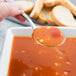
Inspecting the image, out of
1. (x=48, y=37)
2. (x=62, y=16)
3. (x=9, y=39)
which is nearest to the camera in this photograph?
(x=48, y=37)

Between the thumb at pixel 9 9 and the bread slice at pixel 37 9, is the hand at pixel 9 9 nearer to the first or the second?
the thumb at pixel 9 9

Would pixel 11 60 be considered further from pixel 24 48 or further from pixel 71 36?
pixel 71 36

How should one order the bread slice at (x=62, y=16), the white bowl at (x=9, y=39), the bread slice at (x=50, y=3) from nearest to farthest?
the white bowl at (x=9, y=39) < the bread slice at (x=62, y=16) < the bread slice at (x=50, y=3)

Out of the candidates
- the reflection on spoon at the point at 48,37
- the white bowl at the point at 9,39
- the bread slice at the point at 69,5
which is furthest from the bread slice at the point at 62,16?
the reflection on spoon at the point at 48,37

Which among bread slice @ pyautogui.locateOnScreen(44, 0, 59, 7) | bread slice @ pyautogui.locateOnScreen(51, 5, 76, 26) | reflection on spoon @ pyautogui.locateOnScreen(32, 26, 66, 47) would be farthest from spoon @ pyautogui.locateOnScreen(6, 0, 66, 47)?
bread slice @ pyautogui.locateOnScreen(44, 0, 59, 7)

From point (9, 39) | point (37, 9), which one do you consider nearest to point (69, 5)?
point (37, 9)

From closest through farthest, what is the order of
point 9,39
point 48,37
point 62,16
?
point 48,37 < point 9,39 < point 62,16

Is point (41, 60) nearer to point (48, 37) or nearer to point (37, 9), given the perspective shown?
point (48, 37)

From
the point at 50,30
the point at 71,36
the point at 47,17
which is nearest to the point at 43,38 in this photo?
the point at 50,30
